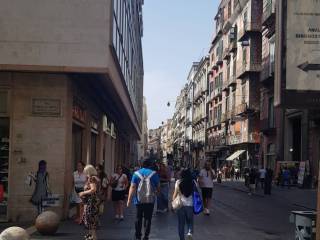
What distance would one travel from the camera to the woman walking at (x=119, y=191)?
17359 mm

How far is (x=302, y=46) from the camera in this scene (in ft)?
34.8

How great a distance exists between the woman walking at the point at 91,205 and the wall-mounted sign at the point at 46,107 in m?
4.57

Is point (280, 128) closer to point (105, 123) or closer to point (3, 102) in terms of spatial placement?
point (105, 123)

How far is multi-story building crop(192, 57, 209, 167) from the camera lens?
9320 centimetres

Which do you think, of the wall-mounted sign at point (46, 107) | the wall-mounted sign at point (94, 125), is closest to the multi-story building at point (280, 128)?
the wall-mounted sign at point (94, 125)

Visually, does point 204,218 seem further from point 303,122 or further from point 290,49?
point 303,122

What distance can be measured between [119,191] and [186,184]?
5.67 m

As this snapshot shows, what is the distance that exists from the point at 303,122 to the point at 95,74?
25658 millimetres

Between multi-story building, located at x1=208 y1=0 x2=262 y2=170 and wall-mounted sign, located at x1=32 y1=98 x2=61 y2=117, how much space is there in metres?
41.1

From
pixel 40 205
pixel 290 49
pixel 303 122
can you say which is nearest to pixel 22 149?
pixel 40 205

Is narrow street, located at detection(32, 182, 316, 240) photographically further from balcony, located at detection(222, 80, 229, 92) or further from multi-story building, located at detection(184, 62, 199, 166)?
multi-story building, located at detection(184, 62, 199, 166)

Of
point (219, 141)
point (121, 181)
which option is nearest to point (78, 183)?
point (121, 181)

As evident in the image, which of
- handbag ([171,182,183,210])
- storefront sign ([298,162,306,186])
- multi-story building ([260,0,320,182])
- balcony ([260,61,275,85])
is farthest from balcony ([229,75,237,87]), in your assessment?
handbag ([171,182,183,210])

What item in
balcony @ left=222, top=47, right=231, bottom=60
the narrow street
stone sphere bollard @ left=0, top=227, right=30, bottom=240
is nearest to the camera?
stone sphere bollard @ left=0, top=227, right=30, bottom=240
